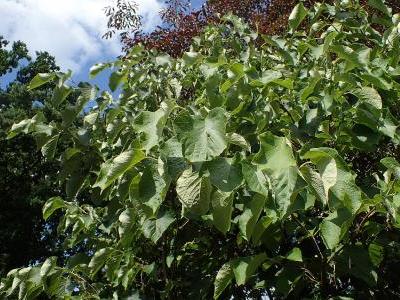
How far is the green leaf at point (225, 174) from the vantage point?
1.41 meters

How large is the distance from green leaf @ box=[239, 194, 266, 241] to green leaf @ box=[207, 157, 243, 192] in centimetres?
7

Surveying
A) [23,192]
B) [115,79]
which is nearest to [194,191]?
[115,79]

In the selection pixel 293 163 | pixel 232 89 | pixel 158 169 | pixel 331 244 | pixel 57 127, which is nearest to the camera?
pixel 293 163

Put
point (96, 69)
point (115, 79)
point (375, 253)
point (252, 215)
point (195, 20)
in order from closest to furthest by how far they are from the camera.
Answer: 1. point (252, 215)
2. point (375, 253)
3. point (115, 79)
4. point (96, 69)
5. point (195, 20)

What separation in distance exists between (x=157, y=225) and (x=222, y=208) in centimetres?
64

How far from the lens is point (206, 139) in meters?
1.44

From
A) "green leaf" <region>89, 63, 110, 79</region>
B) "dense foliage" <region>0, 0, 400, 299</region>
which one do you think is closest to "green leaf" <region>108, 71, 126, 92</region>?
"dense foliage" <region>0, 0, 400, 299</region>

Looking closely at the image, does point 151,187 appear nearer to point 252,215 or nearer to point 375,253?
point 252,215

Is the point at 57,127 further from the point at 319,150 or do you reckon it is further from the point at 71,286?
the point at 319,150

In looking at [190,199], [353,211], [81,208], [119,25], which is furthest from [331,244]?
[119,25]

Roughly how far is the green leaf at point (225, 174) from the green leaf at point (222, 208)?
0.03 metres

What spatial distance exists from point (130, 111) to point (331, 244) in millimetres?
1134

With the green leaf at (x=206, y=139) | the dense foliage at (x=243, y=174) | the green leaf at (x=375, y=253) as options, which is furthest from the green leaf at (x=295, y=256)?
the green leaf at (x=206, y=139)

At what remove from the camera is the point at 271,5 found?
8.03m
